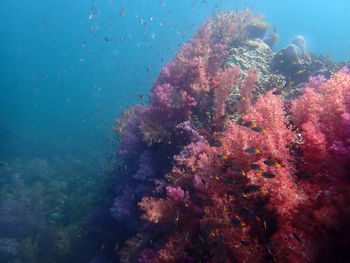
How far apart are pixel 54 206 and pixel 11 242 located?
9.59ft

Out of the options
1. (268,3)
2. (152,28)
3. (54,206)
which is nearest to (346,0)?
(268,3)

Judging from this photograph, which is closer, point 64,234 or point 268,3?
point 64,234

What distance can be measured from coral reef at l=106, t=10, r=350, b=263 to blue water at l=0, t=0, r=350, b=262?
87.4 feet

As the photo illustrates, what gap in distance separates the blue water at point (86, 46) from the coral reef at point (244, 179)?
26.7 meters

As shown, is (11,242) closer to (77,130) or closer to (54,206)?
(54,206)

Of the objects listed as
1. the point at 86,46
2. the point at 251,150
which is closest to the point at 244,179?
the point at 251,150

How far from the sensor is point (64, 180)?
16594mm

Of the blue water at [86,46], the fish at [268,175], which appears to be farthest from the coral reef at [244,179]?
the blue water at [86,46]

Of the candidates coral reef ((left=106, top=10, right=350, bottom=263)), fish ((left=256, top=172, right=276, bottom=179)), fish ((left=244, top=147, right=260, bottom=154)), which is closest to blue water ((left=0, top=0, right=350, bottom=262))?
coral reef ((left=106, top=10, right=350, bottom=263))

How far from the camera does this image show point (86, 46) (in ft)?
307

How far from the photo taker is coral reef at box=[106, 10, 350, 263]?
7.05 ft

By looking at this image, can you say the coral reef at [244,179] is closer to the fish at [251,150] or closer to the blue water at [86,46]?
the fish at [251,150]

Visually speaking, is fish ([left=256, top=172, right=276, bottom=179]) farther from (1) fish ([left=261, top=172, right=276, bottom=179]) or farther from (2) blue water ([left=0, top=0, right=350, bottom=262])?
(2) blue water ([left=0, top=0, right=350, bottom=262])

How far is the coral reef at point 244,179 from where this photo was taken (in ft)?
7.05
